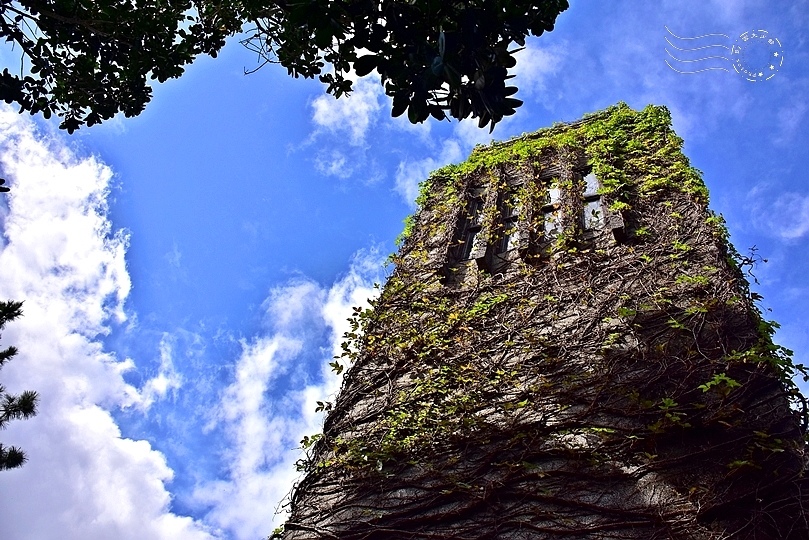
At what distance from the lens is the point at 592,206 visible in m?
7.34

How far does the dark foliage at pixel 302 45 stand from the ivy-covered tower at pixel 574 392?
264 cm

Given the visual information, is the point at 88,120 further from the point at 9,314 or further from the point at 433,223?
the point at 433,223

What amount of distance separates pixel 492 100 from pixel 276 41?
257 cm

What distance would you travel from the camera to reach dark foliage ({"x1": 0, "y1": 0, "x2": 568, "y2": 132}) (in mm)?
2979

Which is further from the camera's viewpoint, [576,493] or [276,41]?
[276,41]

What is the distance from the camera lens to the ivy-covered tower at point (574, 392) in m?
3.79

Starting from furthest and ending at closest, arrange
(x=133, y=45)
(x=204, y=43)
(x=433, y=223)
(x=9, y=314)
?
(x=433, y=223) → (x=9, y=314) → (x=204, y=43) → (x=133, y=45)

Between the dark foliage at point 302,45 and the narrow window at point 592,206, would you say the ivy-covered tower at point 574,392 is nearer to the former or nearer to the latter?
the narrow window at point 592,206

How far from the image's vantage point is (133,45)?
4.78 metres

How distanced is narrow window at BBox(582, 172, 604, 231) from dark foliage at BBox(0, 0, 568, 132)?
12.4ft

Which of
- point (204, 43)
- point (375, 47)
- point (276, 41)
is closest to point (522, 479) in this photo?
point (375, 47)

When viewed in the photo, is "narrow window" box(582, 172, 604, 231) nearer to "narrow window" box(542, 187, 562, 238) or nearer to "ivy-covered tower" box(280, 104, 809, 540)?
"ivy-covered tower" box(280, 104, 809, 540)

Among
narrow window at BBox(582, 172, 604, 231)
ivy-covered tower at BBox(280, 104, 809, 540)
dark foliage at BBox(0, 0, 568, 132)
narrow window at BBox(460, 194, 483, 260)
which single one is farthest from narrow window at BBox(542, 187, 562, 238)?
dark foliage at BBox(0, 0, 568, 132)

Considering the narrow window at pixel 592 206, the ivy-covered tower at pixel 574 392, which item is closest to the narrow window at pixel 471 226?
the ivy-covered tower at pixel 574 392
